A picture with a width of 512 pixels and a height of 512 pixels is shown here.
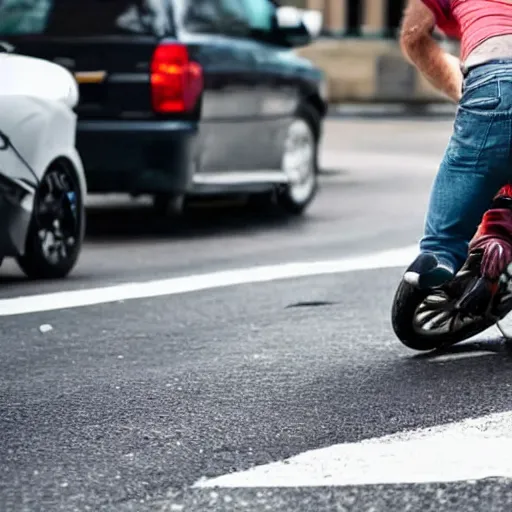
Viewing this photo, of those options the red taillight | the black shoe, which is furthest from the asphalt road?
the red taillight

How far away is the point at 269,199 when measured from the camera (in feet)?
38.2

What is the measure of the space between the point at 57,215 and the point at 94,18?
2.11m

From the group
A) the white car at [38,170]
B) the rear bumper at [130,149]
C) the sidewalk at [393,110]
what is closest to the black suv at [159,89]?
the rear bumper at [130,149]

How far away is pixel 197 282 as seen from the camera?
7.99 metres

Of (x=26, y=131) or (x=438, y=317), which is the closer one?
(x=438, y=317)

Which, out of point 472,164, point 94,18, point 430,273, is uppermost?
point 472,164

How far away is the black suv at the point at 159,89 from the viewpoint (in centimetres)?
981

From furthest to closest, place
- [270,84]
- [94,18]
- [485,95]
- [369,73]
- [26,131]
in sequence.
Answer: [369,73]
[270,84]
[94,18]
[26,131]
[485,95]

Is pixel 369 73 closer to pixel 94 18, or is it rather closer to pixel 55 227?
pixel 94 18

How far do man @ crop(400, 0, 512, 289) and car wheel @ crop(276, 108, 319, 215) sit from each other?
5409 mm

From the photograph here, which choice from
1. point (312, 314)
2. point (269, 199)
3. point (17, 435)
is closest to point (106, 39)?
point (269, 199)

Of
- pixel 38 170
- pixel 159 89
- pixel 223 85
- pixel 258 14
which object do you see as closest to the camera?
pixel 38 170

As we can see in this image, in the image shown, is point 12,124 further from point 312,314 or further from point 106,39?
point 106,39

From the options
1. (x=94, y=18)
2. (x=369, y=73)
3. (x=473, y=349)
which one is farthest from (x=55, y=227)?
(x=369, y=73)
